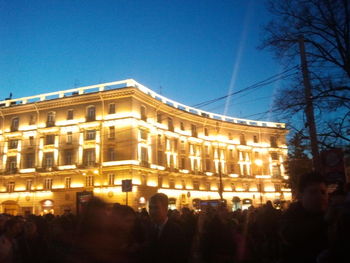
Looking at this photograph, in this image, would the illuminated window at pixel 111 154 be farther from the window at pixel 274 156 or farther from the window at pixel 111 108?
the window at pixel 274 156

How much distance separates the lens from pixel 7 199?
153 feet

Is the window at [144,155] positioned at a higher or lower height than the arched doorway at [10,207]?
higher

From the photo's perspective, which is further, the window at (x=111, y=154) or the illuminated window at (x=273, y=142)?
the illuminated window at (x=273, y=142)

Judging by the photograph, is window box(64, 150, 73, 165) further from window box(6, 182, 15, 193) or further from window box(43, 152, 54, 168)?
window box(6, 182, 15, 193)

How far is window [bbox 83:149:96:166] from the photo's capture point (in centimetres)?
4266

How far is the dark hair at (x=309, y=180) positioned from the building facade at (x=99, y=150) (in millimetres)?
33225

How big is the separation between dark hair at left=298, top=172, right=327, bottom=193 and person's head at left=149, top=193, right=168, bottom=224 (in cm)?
179

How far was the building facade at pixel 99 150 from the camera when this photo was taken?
41938 millimetres

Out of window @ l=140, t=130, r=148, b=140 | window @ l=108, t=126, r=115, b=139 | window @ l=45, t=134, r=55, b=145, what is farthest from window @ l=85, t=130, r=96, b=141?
window @ l=140, t=130, r=148, b=140

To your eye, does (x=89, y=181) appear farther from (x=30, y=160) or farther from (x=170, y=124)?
(x=170, y=124)

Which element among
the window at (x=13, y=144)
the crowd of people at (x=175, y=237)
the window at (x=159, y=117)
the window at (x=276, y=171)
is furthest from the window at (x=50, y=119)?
the window at (x=276, y=171)

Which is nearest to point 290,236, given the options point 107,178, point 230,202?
point 107,178

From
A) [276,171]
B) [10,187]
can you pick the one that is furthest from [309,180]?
[276,171]

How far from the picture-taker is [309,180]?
12.5ft
